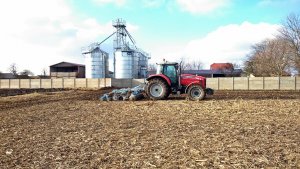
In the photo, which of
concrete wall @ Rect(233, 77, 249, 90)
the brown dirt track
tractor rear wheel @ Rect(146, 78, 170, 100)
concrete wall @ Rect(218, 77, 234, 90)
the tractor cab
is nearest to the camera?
the brown dirt track

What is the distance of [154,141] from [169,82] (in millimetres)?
13388

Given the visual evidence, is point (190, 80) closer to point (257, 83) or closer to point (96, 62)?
point (257, 83)

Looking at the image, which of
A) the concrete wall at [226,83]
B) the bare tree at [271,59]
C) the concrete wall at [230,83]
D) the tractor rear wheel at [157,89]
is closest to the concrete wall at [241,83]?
the concrete wall at [230,83]

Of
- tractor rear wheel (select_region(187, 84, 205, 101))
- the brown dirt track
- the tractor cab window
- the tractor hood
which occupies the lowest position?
the brown dirt track

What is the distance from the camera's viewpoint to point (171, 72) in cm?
2259

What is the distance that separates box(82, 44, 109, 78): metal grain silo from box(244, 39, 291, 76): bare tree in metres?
28.6

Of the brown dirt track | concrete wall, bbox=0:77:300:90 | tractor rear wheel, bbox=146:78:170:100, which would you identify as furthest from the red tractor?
concrete wall, bbox=0:77:300:90

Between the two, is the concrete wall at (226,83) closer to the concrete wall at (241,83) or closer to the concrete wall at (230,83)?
the concrete wall at (230,83)

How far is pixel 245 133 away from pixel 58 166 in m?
5.21

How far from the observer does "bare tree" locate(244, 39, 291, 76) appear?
199 ft

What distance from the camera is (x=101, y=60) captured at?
63312 millimetres

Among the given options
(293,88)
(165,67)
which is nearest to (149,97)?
(165,67)

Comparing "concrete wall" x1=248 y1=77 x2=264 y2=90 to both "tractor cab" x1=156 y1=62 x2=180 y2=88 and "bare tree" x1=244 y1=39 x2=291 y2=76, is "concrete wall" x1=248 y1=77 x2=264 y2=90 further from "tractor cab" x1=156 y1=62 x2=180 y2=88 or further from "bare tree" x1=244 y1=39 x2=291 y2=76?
"tractor cab" x1=156 y1=62 x2=180 y2=88

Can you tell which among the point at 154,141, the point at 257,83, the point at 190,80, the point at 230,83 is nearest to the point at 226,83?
the point at 230,83
